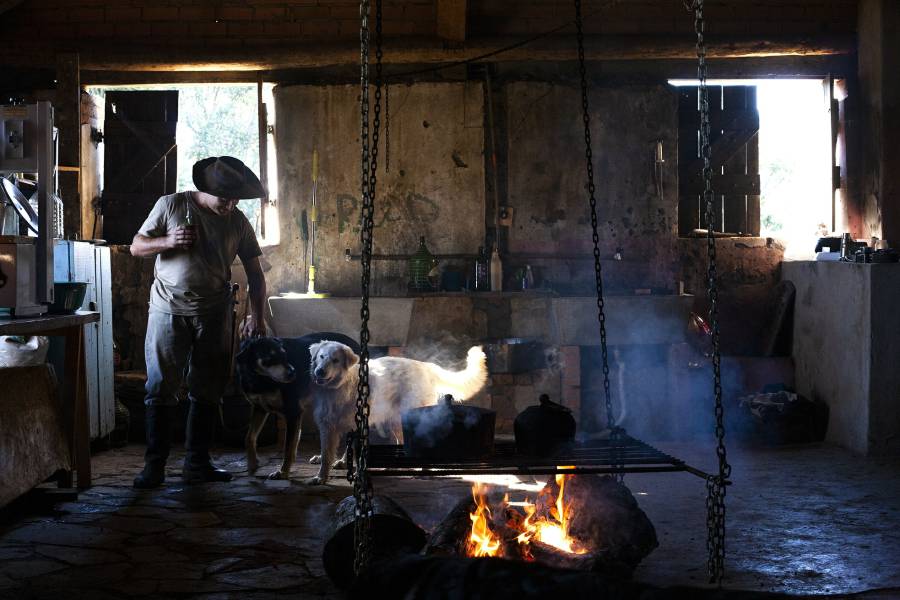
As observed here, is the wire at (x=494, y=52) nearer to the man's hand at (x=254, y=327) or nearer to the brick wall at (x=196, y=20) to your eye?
the brick wall at (x=196, y=20)

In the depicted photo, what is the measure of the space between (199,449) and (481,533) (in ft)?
9.33

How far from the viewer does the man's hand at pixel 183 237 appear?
19.1 ft

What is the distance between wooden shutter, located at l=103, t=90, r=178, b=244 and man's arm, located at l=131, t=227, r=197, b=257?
2.87 metres

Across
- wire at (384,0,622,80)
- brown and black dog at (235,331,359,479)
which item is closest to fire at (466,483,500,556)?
brown and black dog at (235,331,359,479)

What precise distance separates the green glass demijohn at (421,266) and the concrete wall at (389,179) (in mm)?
110

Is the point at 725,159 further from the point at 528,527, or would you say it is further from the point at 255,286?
the point at 528,527

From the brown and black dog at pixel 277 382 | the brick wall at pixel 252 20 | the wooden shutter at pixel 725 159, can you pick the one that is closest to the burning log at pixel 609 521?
the brown and black dog at pixel 277 382

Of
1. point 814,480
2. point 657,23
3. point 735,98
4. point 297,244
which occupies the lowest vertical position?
point 814,480

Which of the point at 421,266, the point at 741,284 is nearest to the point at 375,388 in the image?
the point at 421,266

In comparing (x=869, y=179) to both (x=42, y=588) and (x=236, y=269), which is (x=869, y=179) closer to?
(x=236, y=269)

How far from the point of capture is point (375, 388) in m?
6.75

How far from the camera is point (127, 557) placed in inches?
172

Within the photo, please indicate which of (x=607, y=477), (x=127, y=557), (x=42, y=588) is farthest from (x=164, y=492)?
(x=607, y=477)

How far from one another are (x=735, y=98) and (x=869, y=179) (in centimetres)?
150
